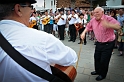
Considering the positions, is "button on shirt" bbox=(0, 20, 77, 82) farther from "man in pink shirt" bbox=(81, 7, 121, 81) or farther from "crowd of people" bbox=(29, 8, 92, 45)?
"crowd of people" bbox=(29, 8, 92, 45)

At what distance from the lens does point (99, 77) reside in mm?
3998

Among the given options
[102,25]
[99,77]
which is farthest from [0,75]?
[99,77]

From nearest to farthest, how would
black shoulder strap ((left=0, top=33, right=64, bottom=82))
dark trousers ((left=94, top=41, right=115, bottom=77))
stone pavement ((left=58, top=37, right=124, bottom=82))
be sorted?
black shoulder strap ((left=0, top=33, right=64, bottom=82)), dark trousers ((left=94, top=41, right=115, bottom=77)), stone pavement ((left=58, top=37, right=124, bottom=82))

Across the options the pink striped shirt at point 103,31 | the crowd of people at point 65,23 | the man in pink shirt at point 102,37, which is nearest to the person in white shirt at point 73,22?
the crowd of people at point 65,23

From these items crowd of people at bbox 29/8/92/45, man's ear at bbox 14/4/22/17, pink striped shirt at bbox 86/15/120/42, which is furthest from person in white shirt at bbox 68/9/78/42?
man's ear at bbox 14/4/22/17

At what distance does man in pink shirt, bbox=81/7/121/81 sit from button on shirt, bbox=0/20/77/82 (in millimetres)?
2502

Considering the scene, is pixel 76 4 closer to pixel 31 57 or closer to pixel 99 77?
pixel 99 77

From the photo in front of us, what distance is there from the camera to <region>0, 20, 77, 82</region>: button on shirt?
0.99m

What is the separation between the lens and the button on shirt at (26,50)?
3.26ft

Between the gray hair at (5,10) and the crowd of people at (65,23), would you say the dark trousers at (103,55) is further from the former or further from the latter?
the crowd of people at (65,23)

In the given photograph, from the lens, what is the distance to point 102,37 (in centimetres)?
367

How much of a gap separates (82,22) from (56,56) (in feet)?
26.6

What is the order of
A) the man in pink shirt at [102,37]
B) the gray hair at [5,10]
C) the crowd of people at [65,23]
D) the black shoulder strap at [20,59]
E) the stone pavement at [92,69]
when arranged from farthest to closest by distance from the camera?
the crowd of people at [65,23]
the stone pavement at [92,69]
the man in pink shirt at [102,37]
the gray hair at [5,10]
the black shoulder strap at [20,59]

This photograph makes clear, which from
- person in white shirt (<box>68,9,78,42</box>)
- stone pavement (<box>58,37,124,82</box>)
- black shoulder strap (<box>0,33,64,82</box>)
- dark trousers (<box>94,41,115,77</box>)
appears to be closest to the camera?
black shoulder strap (<box>0,33,64,82</box>)
